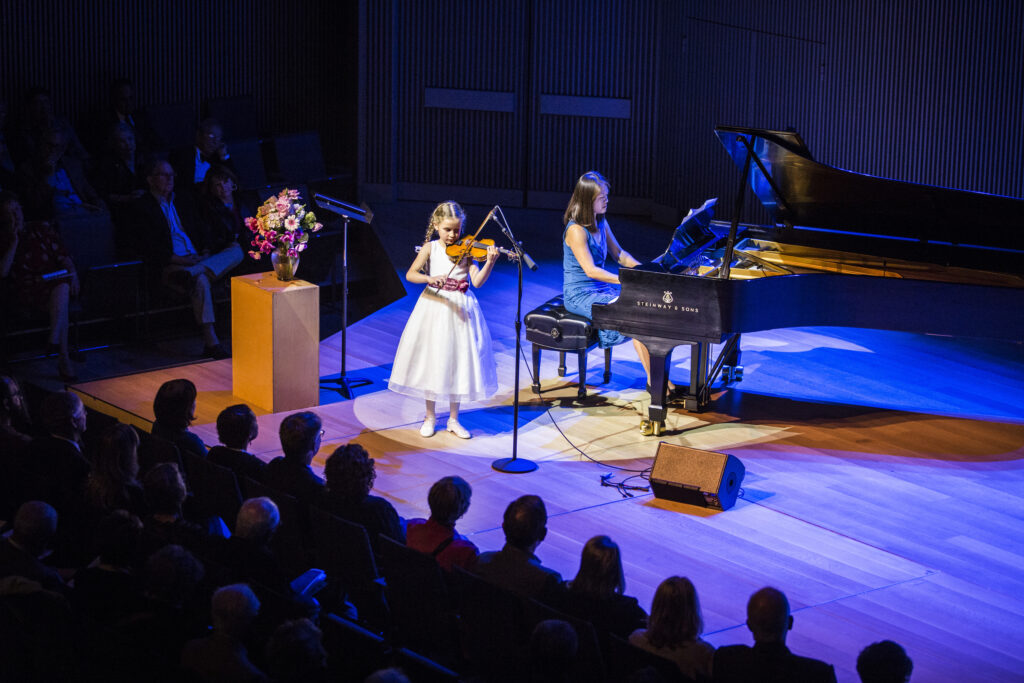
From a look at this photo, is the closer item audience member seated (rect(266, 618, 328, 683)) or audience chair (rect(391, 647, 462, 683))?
audience member seated (rect(266, 618, 328, 683))

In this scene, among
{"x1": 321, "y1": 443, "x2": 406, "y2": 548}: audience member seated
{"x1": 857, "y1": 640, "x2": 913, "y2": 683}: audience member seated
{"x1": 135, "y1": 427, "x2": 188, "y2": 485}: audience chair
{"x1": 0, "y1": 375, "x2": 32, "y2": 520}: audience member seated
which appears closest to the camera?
{"x1": 857, "y1": 640, "x2": 913, "y2": 683}: audience member seated

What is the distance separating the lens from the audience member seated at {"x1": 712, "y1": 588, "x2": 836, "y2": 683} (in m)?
3.29

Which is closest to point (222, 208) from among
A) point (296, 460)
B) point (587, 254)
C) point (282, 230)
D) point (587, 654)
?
point (282, 230)

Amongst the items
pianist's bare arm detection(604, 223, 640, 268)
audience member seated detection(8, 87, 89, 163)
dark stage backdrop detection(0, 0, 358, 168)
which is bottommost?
pianist's bare arm detection(604, 223, 640, 268)

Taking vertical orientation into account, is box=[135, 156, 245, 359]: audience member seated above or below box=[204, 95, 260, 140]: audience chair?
below

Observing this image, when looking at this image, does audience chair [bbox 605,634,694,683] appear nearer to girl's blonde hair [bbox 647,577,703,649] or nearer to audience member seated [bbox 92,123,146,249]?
girl's blonde hair [bbox 647,577,703,649]

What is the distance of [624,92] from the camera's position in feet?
39.4

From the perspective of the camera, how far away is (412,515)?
5.72m

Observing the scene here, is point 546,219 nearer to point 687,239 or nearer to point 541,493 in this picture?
point 687,239

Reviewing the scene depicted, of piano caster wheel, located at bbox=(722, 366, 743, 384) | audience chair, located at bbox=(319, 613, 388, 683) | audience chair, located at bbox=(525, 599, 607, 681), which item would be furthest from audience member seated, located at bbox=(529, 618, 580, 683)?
piano caster wheel, located at bbox=(722, 366, 743, 384)

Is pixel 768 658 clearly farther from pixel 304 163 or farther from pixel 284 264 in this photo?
pixel 304 163

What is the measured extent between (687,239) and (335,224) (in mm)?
3726

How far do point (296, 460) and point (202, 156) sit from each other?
17.9 feet

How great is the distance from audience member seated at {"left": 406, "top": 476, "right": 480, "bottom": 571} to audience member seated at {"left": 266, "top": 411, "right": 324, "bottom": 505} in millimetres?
561
